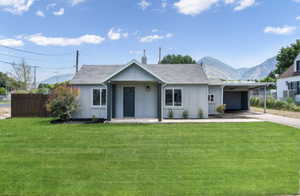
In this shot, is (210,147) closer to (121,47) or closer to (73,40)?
(121,47)

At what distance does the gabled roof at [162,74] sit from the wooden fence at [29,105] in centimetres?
360

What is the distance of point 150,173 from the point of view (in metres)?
4.57

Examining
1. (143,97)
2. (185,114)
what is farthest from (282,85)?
(143,97)

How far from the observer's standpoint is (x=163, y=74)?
48.7 ft

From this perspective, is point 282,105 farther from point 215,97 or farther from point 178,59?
point 178,59

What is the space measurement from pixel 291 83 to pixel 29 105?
30.8 meters

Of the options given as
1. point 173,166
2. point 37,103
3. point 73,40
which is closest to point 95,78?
point 37,103

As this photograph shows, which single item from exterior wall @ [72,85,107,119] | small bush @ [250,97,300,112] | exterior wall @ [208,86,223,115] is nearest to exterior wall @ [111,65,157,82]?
exterior wall @ [72,85,107,119]

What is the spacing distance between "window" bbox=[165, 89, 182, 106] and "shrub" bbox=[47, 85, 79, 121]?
6.63 meters

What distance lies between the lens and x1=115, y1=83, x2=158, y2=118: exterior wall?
45.5 ft

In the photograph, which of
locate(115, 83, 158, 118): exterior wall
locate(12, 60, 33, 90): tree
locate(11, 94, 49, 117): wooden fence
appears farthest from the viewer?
locate(12, 60, 33, 90): tree

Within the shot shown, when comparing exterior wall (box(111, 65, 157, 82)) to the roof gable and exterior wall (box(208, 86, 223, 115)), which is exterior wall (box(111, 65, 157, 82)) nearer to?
the roof gable

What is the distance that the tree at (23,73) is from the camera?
32469 millimetres

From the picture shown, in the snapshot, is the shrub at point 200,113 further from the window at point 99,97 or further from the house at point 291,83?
the house at point 291,83
